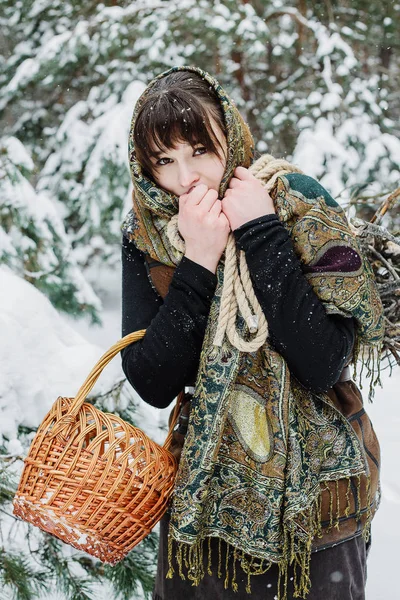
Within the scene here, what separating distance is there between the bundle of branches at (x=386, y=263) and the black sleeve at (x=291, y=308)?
0.26 m

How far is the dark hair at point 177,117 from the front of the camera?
121cm

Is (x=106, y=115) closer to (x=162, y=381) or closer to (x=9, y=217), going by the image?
(x=9, y=217)

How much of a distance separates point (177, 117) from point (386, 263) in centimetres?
60

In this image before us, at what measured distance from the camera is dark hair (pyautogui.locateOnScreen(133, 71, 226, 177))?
1.21 metres

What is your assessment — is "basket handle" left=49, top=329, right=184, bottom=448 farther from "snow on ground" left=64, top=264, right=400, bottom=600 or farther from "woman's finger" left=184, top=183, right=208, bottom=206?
"snow on ground" left=64, top=264, right=400, bottom=600

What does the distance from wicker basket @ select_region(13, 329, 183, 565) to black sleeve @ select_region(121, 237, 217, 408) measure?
0.20 ft

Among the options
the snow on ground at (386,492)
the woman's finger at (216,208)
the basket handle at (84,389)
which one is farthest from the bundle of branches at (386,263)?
the snow on ground at (386,492)

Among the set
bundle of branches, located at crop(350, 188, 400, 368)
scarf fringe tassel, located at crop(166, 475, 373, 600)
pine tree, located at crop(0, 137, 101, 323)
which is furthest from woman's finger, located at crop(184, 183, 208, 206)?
pine tree, located at crop(0, 137, 101, 323)

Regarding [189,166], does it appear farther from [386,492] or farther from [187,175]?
[386,492]

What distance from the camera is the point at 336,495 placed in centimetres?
122

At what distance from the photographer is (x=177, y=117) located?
121 centimetres

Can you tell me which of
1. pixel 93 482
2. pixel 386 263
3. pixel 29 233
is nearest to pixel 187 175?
pixel 386 263

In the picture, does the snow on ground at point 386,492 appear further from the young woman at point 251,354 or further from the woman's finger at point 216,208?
the woman's finger at point 216,208

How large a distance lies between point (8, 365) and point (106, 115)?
2.60m
